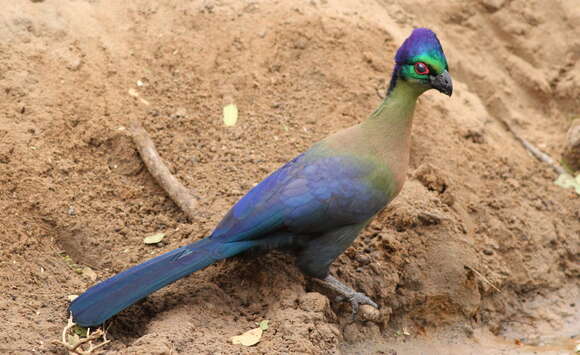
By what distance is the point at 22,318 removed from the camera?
3496 mm

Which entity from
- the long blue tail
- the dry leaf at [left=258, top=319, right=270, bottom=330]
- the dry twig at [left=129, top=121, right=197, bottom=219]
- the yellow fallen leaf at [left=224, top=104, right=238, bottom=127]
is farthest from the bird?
the yellow fallen leaf at [left=224, top=104, right=238, bottom=127]

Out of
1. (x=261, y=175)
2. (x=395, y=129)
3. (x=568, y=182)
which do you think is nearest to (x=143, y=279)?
(x=261, y=175)

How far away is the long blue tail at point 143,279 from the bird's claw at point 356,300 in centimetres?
62

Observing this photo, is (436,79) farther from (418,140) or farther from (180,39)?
(180,39)

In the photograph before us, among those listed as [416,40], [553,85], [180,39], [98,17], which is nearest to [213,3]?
[180,39]

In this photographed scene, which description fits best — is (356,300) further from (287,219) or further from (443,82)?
(443,82)

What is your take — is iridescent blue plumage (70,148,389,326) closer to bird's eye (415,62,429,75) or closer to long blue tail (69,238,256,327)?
long blue tail (69,238,256,327)

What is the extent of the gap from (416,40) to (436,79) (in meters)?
0.23

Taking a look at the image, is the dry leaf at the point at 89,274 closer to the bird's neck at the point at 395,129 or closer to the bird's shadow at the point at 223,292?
the bird's shadow at the point at 223,292

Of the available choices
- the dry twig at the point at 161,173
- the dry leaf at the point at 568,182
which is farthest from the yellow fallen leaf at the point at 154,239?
the dry leaf at the point at 568,182

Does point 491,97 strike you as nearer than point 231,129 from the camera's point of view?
No

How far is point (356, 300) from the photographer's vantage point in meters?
4.03

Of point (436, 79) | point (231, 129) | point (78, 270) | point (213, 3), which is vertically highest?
point (436, 79)

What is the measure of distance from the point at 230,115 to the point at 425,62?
1656 mm
